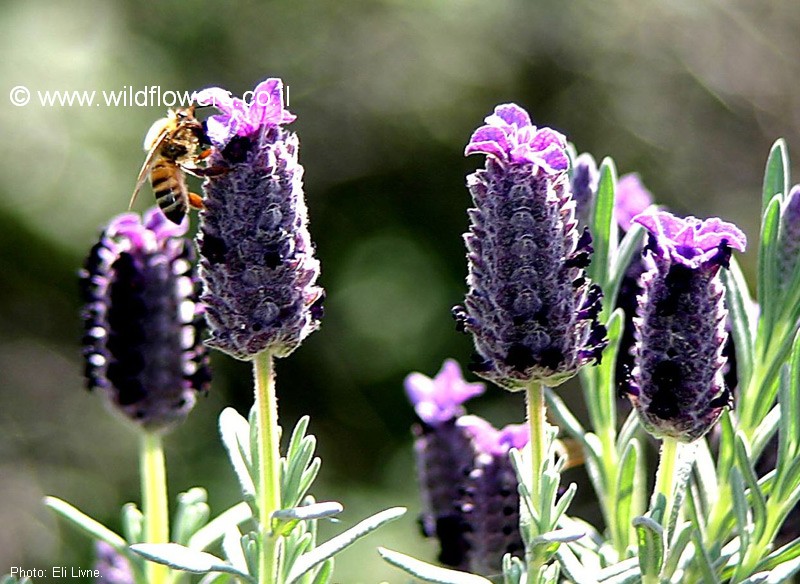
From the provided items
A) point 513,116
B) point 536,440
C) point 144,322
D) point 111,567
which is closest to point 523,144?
point 513,116

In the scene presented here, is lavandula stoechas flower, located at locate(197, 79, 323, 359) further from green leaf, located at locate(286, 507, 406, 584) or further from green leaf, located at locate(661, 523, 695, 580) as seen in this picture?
green leaf, located at locate(661, 523, 695, 580)

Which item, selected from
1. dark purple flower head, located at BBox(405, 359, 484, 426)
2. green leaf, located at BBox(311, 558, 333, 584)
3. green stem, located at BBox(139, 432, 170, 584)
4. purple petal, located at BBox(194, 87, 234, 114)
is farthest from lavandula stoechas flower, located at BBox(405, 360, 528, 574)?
purple petal, located at BBox(194, 87, 234, 114)

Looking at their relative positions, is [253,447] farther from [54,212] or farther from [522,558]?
[54,212]

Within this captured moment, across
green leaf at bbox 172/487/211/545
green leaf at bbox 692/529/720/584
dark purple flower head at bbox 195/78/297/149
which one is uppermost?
dark purple flower head at bbox 195/78/297/149

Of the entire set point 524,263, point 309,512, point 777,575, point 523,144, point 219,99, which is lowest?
point 777,575

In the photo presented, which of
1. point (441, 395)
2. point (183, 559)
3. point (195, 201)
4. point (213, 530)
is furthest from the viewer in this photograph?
point (441, 395)

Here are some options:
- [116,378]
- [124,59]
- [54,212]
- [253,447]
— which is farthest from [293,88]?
[253,447]

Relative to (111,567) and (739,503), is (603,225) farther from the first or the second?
(111,567)
